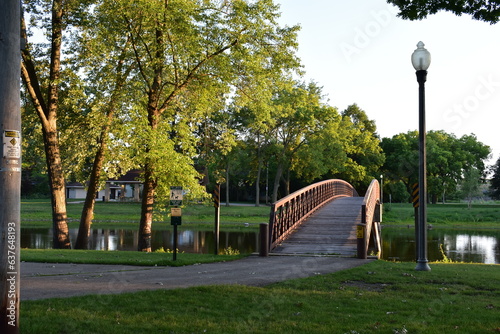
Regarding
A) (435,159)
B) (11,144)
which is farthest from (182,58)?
(435,159)

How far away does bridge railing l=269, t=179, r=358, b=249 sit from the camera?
1645 centimetres

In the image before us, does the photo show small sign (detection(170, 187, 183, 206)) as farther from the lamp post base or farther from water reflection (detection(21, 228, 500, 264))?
water reflection (detection(21, 228, 500, 264))

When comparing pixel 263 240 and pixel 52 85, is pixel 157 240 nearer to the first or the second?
pixel 52 85

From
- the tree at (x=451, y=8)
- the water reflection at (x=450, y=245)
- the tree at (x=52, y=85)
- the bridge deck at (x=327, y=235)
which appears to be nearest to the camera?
the tree at (x=451, y=8)

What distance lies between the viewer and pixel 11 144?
14.6 feet

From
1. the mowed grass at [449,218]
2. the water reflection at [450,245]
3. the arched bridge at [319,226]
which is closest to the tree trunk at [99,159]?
the arched bridge at [319,226]

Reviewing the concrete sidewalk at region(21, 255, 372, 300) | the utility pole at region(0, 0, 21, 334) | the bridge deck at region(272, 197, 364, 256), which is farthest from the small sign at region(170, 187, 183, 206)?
the utility pole at region(0, 0, 21, 334)

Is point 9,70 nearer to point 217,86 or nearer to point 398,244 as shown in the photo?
point 217,86

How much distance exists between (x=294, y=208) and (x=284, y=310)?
12.7 metres

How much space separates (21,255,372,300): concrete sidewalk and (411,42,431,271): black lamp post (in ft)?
5.71

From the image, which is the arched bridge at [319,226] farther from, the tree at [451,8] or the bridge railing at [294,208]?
the tree at [451,8]

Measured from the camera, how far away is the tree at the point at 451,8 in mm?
9250

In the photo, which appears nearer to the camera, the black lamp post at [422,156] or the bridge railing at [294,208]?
the black lamp post at [422,156]

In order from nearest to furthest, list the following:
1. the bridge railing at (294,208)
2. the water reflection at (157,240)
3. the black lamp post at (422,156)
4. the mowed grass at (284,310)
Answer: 1. the mowed grass at (284,310)
2. the black lamp post at (422,156)
3. the bridge railing at (294,208)
4. the water reflection at (157,240)
